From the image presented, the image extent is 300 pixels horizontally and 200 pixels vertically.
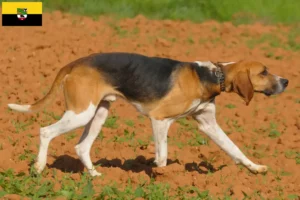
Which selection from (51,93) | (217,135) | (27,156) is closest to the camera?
(51,93)

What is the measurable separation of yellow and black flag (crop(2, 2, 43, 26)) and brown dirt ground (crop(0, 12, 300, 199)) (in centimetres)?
39

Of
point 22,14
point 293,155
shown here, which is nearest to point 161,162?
point 293,155

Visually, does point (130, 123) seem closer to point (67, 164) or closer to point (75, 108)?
point (67, 164)

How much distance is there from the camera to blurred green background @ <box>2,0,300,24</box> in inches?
799

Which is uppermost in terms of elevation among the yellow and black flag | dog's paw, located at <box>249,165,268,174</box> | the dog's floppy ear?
the dog's floppy ear

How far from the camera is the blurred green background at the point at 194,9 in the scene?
20297 millimetres

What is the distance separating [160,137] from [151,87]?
0.62 metres

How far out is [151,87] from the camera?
889 centimetres

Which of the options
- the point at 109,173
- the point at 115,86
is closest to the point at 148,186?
the point at 109,173

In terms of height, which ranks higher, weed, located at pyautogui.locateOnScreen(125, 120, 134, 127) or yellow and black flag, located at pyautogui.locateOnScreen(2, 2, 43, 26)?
yellow and black flag, located at pyautogui.locateOnScreen(2, 2, 43, 26)

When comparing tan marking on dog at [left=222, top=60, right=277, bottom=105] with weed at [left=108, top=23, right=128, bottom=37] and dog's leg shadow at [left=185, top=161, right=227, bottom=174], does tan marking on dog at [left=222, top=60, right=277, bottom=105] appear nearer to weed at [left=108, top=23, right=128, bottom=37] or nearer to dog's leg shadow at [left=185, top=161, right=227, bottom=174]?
dog's leg shadow at [left=185, top=161, right=227, bottom=174]

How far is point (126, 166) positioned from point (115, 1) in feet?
39.8

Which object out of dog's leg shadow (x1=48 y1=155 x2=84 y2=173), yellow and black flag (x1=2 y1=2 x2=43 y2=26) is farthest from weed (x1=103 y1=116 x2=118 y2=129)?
yellow and black flag (x1=2 y1=2 x2=43 y2=26)

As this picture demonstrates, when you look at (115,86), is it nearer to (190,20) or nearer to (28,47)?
(28,47)
